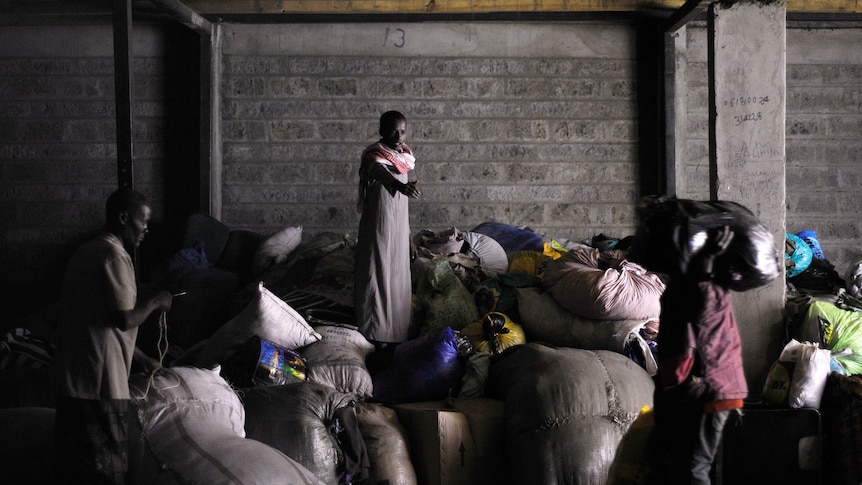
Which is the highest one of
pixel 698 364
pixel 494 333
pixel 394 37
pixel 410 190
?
pixel 394 37

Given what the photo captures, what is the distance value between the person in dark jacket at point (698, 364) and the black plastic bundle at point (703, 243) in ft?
0.12

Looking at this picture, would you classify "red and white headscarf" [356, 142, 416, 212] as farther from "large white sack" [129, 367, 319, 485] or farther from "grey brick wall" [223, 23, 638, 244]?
"grey brick wall" [223, 23, 638, 244]

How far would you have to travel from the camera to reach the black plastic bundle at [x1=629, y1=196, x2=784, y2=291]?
2543 millimetres

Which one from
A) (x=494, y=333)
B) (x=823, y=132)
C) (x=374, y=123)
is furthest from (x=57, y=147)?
(x=823, y=132)

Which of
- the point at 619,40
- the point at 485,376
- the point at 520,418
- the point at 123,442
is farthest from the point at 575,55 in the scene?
the point at 123,442

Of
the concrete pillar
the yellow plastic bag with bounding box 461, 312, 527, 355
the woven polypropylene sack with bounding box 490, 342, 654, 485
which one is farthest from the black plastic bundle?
the concrete pillar

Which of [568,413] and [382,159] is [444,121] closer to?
[382,159]

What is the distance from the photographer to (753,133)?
16.0 feet

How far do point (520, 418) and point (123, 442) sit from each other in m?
1.82

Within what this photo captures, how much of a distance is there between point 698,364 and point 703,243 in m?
0.40

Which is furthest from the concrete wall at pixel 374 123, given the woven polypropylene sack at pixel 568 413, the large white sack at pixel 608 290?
the woven polypropylene sack at pixel 568 413

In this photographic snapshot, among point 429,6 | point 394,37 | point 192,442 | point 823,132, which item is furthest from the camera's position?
point 823,132

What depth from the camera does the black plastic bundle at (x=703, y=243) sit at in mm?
2543

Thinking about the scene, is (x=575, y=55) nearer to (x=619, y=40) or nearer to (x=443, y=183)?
(x=619, y=40)
